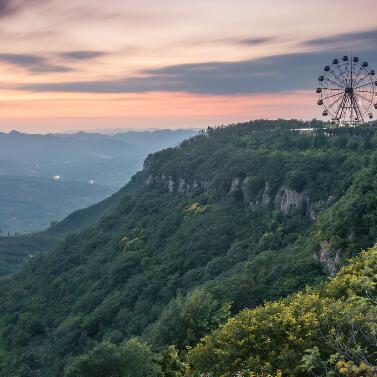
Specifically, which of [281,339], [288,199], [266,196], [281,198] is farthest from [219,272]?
[281,339]

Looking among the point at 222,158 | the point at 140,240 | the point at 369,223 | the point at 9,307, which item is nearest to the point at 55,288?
the point at 9,307

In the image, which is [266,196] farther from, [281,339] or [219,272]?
[281,339]

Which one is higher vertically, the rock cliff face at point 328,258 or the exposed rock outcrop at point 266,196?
the exposed rock outcrop at point 266,196

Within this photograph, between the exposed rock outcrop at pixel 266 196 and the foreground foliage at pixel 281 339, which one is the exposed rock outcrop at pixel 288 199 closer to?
the exposed rock outcrop at pixel 266 196

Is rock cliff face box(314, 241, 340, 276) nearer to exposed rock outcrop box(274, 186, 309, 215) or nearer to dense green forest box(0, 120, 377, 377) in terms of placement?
dense green forest box(0, 120, 377, 377)

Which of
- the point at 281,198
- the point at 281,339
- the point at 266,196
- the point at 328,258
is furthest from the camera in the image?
the point at 266,196

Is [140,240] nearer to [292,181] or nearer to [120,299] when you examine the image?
[120,299]

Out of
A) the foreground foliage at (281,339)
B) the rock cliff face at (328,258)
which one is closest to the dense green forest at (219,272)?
the foreground foliage at (281,339)

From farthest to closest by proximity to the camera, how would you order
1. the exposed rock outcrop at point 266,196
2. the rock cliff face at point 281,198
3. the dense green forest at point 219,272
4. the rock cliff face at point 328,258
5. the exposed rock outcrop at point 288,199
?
the exposed rock outcrop at point 266,196
the exposed rock outcrop at point 288,199
the rock cliff face at point 281,198
the rock cliff face at point 328,258
the dense green forest at point 219,272

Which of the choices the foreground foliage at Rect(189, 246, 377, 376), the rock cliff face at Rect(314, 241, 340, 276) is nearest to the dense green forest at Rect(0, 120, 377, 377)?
the foreground foliage at Rect(189, 246, 377, 376)
